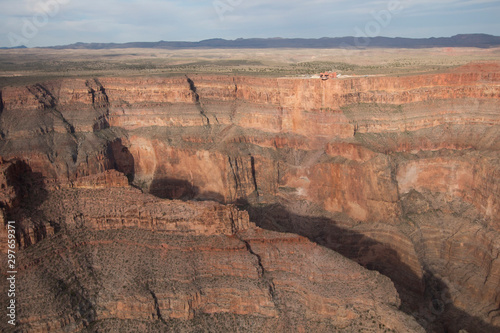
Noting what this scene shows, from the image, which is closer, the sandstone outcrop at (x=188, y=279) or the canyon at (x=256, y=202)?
the sandstone outcrop at (x=188, y=279)

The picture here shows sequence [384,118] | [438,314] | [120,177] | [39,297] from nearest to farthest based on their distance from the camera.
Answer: [39,297] < [120,177] < [438,314] < [384,118]

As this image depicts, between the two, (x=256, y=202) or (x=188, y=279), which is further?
(x=256, y=202)

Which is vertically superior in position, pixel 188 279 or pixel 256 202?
pixel 188 279

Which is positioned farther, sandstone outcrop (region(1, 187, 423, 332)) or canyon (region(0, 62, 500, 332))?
canyon (region(0, 62, 500, 332))

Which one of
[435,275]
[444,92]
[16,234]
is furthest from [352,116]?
[16,234]

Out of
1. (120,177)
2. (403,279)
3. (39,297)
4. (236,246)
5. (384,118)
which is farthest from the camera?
(384,118)

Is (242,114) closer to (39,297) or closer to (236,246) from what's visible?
(236,246)

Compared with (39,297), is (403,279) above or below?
below

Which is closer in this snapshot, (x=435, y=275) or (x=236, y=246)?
(x=236, y=246)
